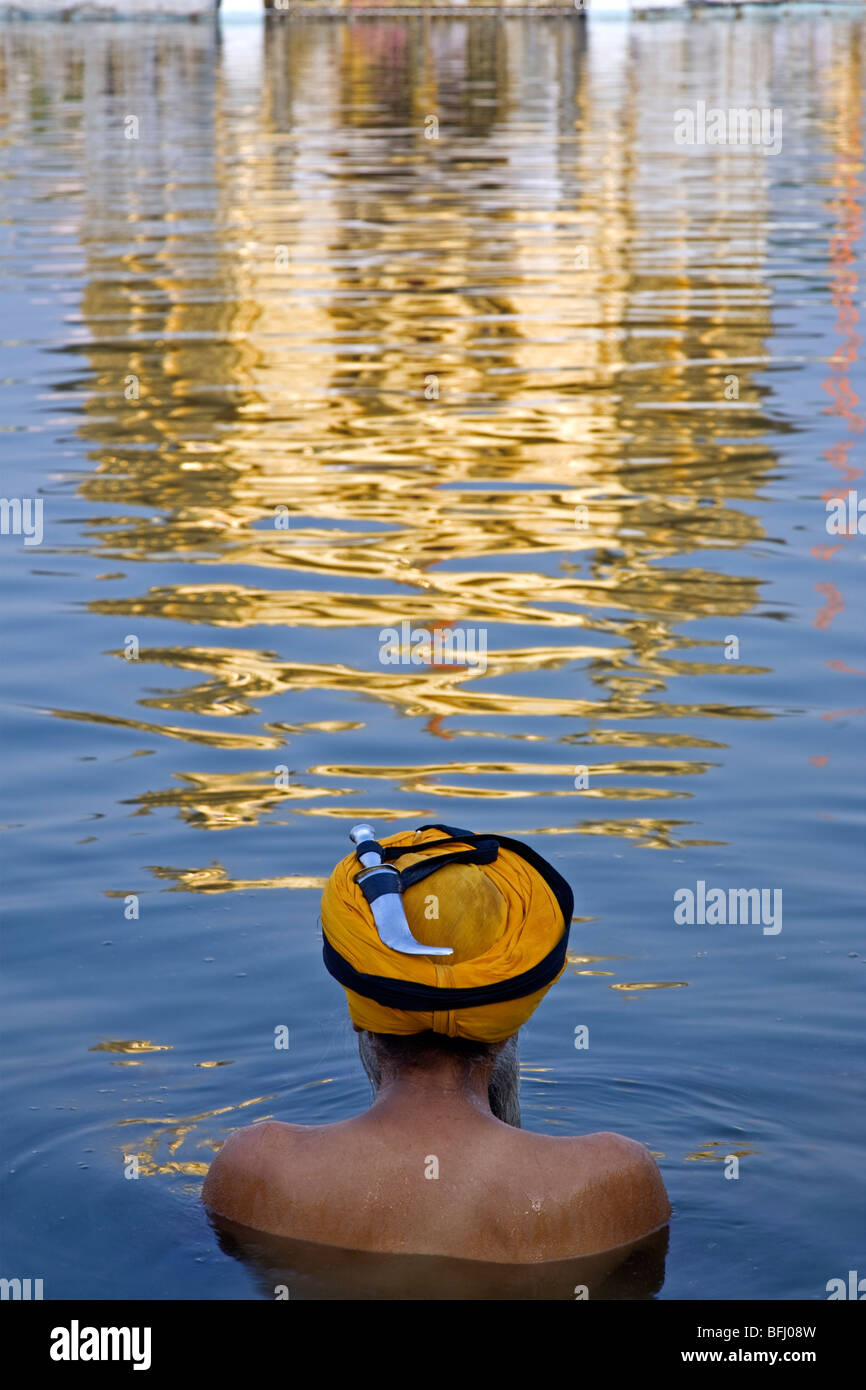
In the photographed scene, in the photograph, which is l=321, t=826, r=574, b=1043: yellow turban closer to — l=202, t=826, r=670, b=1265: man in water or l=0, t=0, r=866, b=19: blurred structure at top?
l=202, t=826, r=670, b=1265: man in water

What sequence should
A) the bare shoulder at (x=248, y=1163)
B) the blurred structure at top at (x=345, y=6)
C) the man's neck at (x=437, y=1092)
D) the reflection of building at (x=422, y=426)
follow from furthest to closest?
the blurred structure at top at (x=345, y=6) → the reflection of building at (x=422, y=426) → the bare shoulder at (x=248, y=1163) → the man's neck at (x=437, y=1092)

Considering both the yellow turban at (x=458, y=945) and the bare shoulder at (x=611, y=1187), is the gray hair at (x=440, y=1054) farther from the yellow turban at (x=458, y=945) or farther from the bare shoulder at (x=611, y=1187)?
the bare shoulder at (x=611, y=1187)

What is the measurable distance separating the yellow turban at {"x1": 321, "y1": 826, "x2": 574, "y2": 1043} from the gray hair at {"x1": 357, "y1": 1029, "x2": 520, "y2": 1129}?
0.04 meters

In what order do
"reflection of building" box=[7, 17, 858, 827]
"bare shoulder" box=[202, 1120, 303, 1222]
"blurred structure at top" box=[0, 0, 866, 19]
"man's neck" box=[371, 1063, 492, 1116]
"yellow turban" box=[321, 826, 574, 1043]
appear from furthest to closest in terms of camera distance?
"blurred structure at top" box=[0, 0, 866, 19]
"reflection of building" box=[7, 17, 858, 827]
"bare shoulder" box=[202, 1120, 303, 1222]
"man's neck" box=[371, 1063, 492, 1116]
"yellow turban" box=[321, 826, 574, 1043]

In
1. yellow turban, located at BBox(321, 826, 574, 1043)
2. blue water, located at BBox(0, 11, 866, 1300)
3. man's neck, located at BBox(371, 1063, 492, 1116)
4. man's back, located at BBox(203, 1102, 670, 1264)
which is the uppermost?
yellow turban, located at BBox(321, 826, 574, 1043)

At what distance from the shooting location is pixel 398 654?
864 cm

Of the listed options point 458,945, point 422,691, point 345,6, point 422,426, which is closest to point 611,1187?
point 458,945

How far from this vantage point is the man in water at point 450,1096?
12.6ft

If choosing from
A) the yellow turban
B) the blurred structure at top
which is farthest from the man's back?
the blurred structure at top

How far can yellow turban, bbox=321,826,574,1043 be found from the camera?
12.5ft

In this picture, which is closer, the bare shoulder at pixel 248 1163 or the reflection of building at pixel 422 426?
the bare shoulder at pixel 248 1163

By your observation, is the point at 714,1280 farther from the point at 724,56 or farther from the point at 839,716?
the point at 724,56

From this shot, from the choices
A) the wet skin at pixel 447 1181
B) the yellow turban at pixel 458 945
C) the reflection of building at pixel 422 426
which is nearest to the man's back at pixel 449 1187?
the wet skin at pixel 447 1181
